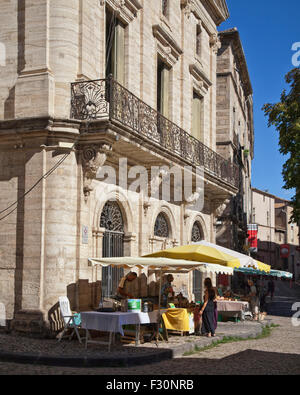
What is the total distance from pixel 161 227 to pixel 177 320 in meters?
6.16

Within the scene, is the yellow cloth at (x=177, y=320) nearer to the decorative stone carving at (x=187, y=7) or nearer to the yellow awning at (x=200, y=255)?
the yellow awning at (x=200, y=255)

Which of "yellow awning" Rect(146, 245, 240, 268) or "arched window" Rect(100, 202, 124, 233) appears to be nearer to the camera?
"yellow awning" Rect(146, 245, 240, 268)

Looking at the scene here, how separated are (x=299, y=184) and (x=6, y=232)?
405 inches

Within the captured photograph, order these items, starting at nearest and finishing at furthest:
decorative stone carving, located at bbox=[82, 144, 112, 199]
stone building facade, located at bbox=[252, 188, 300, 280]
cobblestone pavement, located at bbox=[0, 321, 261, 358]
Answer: cobblestone pavement, located at bbox=[0, 321, 261, 358], decorative stone carving, located at bbox=[82, 144, 112, 199], stone building facade, located at bbox=[252, 188, 300, 280]

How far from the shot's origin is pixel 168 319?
12453mm

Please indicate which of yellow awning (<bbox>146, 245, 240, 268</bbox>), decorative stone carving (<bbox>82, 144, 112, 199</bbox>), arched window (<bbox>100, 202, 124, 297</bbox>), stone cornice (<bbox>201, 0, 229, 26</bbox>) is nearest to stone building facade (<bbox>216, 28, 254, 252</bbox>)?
stone cornice (<bbox>201, 0, 229, 26</bbox>)

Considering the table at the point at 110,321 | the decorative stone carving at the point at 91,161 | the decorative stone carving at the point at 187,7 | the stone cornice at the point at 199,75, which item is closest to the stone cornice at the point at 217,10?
the decorative stone carving at the point at 187,7

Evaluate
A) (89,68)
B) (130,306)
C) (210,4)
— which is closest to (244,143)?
(210,4)

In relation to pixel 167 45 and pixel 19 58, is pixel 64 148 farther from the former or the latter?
pixel 167 45

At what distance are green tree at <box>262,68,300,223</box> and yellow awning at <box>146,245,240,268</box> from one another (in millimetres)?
6624

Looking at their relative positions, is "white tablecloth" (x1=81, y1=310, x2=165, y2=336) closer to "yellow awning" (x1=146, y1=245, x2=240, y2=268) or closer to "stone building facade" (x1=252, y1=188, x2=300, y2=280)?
"yellow awning" (x1=146, y1=245, x2=240, y2=268)

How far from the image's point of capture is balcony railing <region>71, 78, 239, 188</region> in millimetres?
12805

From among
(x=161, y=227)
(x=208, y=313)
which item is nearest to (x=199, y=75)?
(x=161, y=227)

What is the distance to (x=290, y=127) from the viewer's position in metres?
19.5
